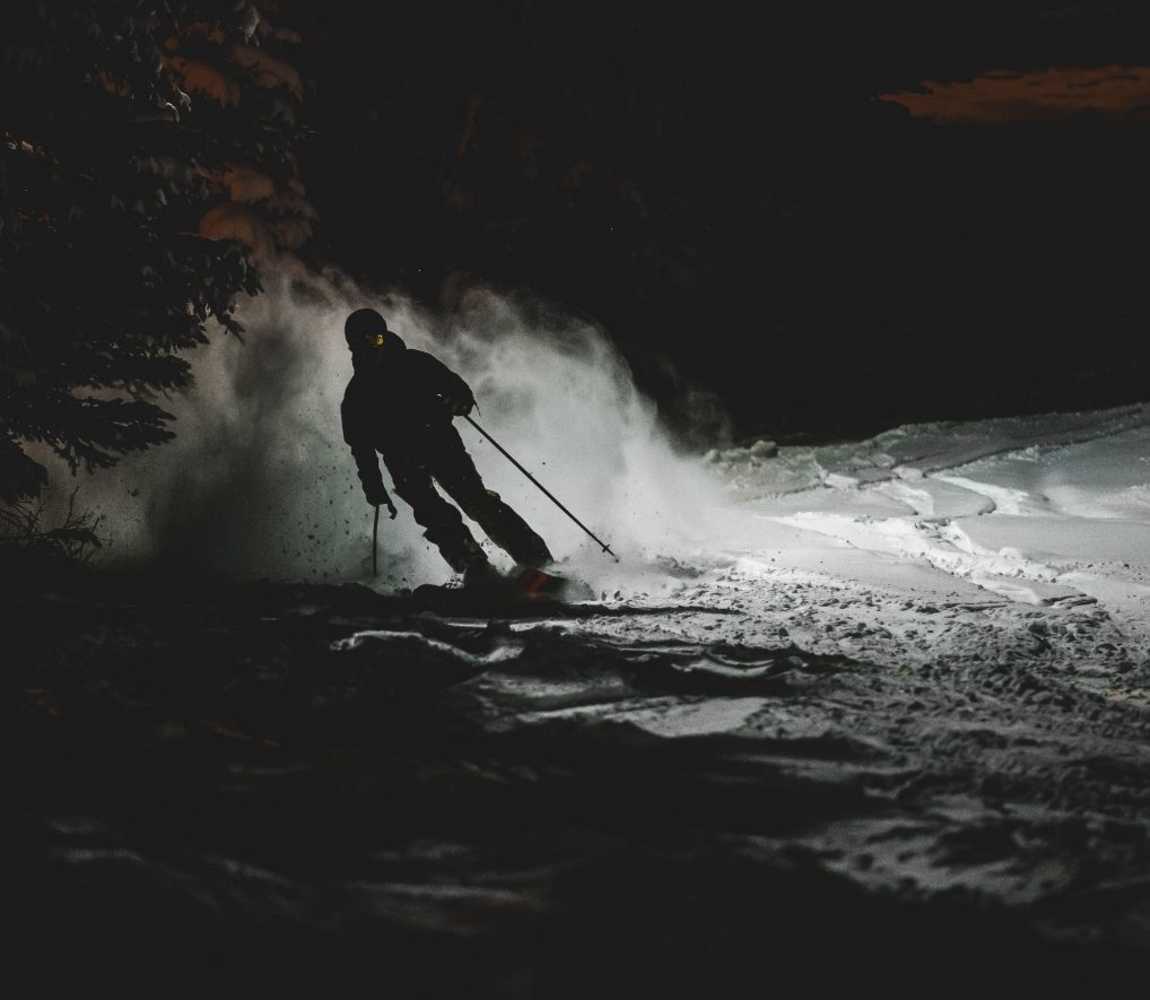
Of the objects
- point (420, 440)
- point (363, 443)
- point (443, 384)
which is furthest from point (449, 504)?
point (443, 384)

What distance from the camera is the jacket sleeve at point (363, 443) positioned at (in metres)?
7.84

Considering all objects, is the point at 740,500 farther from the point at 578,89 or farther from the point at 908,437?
the point at 578,89

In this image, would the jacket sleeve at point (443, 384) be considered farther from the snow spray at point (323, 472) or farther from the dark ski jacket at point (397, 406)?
the snow spray at point (323, 472)

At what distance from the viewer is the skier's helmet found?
7.63 metres

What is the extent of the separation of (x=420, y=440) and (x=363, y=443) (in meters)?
0.49

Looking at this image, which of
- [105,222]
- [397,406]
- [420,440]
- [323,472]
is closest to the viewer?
[105,222]

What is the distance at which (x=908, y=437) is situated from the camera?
50.0 ft

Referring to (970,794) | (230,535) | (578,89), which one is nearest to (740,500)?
(230,535)

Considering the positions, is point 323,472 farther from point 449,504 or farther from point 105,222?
point 105,222

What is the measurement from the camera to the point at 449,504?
311 inches

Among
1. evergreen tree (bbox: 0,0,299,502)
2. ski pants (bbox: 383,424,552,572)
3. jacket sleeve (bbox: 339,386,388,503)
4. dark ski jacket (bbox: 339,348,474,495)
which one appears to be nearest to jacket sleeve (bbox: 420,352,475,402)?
dark ski jacket (bbox: 339,348,474,495)

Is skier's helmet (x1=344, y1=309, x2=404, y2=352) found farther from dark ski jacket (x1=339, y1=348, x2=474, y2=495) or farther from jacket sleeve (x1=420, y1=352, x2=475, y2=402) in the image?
jacket sleeve (x1=420, y1=352, x2=475, y2=402)

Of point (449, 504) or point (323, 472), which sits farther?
point (323, 472)

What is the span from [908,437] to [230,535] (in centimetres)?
1072
